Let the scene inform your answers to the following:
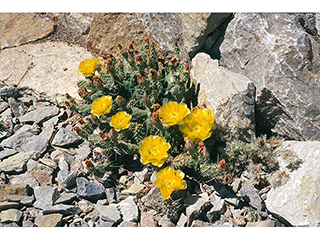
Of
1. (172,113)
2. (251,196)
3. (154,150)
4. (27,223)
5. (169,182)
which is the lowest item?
(27,223)

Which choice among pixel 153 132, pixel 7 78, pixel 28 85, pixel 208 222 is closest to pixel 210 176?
pixel 208 222

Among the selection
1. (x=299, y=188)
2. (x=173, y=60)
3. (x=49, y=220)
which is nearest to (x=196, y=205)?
(x=299, y=188)

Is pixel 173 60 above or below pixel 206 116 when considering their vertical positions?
above

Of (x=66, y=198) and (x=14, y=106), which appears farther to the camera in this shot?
(x=14, y=106)

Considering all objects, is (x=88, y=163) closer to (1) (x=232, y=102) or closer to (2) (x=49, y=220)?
(2) (x=49, y=220)

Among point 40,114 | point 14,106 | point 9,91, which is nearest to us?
point 40,114

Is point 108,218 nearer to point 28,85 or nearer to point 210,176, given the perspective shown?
point 210,176

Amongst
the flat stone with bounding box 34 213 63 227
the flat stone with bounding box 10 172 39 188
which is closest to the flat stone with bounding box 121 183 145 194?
the flat stone with bounding box 34 213 63 227
